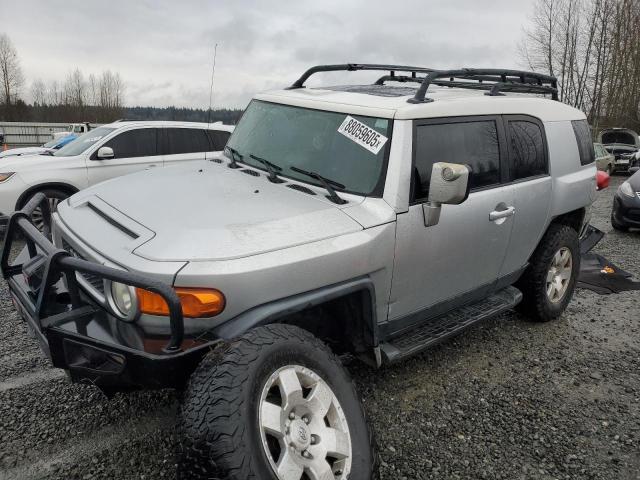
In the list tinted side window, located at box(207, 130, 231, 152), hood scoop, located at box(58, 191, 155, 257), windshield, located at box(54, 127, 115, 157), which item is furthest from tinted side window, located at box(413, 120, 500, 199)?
windshield, located at box(54, 127, 115, 157)

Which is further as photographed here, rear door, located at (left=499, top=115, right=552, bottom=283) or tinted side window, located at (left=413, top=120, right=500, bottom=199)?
rear door, located at (left=499, top=115, right=552, bottom=283)

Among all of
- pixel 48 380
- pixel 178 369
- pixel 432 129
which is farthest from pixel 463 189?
pixel 48 380

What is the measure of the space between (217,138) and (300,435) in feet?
23.7

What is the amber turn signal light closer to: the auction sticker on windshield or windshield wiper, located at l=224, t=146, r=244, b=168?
the auction sticker on windshield

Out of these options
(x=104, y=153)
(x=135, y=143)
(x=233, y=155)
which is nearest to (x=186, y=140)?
(x=135, y=143)

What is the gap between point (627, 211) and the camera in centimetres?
848

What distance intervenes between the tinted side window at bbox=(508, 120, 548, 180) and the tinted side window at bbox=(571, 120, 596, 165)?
673 mm

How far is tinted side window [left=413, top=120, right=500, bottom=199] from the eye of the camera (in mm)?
3080

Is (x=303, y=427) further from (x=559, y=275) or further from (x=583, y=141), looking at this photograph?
(x=583, y=141)

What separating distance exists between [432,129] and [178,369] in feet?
6.74

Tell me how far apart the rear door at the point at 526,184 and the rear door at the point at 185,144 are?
564cm

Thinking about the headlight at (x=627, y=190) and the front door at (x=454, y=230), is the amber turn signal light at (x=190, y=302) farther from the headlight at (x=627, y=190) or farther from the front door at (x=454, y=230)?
the headlight at (x=627, y=190)

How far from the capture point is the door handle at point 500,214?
351 cm

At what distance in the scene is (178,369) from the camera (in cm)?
222
